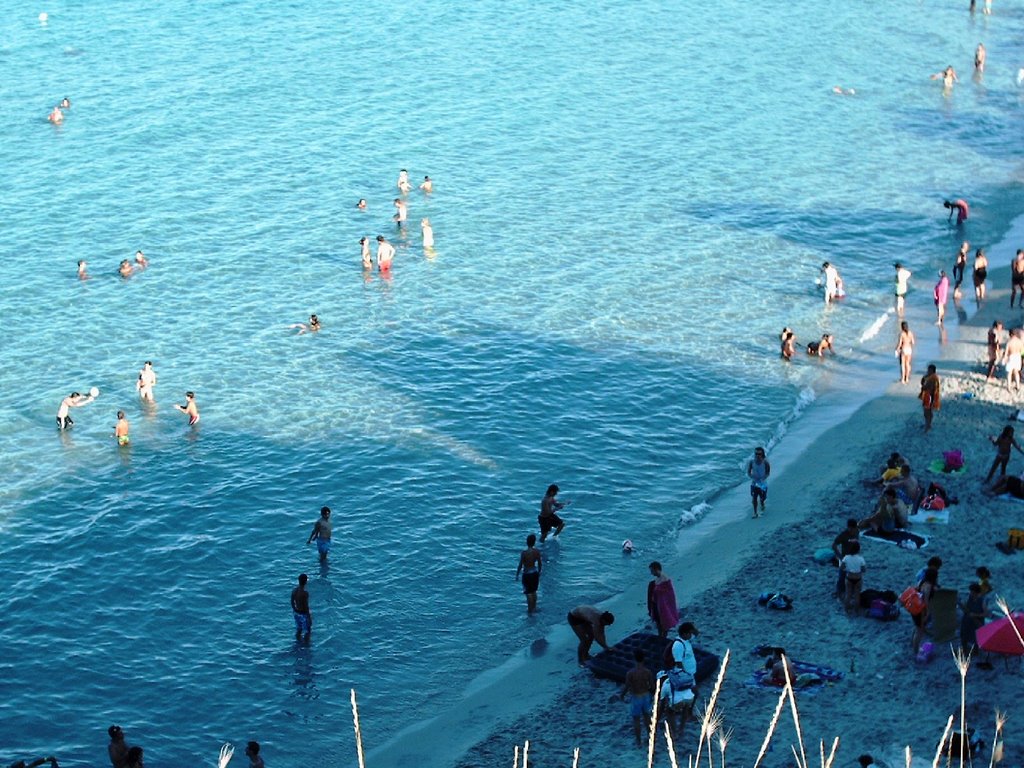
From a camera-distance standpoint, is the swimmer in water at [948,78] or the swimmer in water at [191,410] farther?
the swimmer in water at [948,78]

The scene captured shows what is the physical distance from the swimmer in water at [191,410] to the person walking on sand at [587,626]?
12.8 m

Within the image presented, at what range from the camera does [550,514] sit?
26.5 m

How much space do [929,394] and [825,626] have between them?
8.67 meters

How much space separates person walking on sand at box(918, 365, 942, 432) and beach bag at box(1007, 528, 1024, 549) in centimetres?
584

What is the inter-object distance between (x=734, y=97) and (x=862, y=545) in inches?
1539

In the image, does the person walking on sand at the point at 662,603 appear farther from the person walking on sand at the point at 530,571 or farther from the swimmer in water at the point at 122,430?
the swimmer in water at the point at 122,430

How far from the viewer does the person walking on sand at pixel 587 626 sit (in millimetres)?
21766

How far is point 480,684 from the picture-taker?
22562 millimetres

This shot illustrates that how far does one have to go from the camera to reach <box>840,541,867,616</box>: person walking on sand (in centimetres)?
2167

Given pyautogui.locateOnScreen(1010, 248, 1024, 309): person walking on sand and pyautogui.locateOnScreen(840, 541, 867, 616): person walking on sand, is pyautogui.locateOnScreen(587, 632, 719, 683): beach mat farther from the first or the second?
pyautogui.locateOnScreen(1010, 248, 1024, 309): person walking on sand

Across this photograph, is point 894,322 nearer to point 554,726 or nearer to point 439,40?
point 554,726

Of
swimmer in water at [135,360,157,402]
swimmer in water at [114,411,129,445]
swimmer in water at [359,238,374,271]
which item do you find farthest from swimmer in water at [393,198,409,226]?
swimmer in water at [114,411,129,445]

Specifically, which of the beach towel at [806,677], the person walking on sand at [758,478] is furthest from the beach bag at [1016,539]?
the beach towel at [806,677]

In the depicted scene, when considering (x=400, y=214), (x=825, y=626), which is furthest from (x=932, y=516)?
(x=400, y=214)
